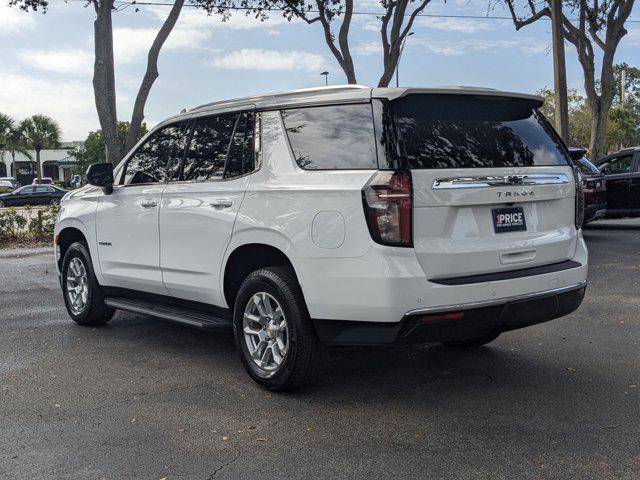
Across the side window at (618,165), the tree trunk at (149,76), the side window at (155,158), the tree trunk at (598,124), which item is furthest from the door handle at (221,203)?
the tree trunk at (598,124)

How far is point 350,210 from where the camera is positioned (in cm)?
418

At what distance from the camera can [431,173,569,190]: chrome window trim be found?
13.8 feet

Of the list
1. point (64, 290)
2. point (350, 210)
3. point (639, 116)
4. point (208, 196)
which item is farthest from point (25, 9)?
point (639, 116)

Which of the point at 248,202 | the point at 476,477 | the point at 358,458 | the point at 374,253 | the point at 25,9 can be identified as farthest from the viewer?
the point at 25,9

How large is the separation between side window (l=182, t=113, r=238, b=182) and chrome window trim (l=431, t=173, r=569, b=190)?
1.82m

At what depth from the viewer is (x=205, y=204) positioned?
5.26 metres

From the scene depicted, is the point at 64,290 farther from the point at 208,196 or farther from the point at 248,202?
the point at 248,202

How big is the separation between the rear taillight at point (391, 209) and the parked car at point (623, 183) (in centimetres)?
1241

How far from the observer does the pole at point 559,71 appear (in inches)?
669

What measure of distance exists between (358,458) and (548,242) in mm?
1969

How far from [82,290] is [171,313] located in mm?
1906

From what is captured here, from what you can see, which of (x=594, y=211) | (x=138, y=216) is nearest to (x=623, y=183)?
(x=594, y=211)

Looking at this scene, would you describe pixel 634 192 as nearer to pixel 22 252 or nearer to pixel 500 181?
pixel 500 181

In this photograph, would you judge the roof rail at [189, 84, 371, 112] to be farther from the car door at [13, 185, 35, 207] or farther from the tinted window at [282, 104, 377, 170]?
the car door at [13, 185, 35, 207]
